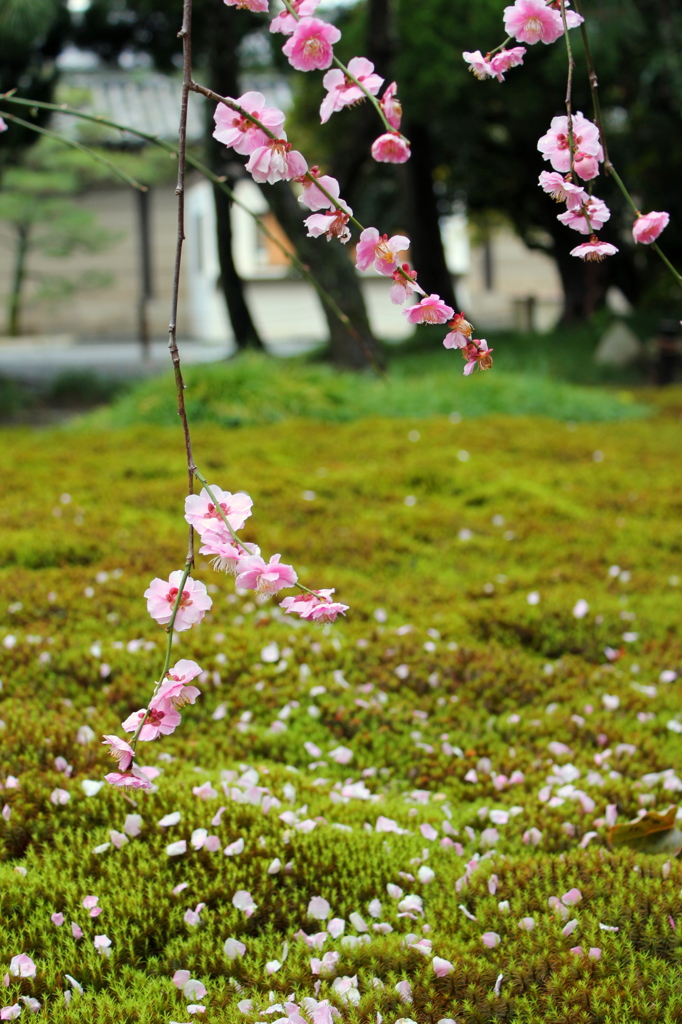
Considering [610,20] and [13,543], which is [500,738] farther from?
[610,20]

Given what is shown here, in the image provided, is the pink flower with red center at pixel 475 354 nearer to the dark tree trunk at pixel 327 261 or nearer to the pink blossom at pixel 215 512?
the pink blossom at pixel 215 512

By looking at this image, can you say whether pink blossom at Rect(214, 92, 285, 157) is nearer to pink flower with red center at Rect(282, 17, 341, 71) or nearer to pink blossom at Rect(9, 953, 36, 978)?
pink flower with red center at Rect(282, 17, 341, 71)

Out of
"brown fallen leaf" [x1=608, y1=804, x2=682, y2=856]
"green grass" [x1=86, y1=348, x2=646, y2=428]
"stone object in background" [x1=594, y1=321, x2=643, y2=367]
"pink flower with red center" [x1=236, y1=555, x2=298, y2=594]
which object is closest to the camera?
"pink flower with red center" [x1=236, y1=555, x2=298, y2=594]

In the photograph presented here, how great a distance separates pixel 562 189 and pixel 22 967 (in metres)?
1.52

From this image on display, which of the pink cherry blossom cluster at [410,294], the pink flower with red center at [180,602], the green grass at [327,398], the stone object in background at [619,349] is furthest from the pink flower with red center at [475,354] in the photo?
the stone object in background at [619,349]

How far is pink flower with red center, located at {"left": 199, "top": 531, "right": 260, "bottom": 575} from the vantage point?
45.4 inches

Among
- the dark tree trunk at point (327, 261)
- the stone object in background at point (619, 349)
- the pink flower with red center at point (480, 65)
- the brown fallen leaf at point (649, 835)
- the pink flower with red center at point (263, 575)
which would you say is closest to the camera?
the pink flower with red center at point (263, 575)

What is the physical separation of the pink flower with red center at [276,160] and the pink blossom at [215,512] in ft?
1.33

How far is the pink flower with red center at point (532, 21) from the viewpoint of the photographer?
1307 mm

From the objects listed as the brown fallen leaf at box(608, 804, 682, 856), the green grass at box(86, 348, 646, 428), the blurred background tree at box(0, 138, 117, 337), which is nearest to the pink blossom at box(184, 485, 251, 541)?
the brown fallen leaf at box(608, 804, 682, 856)

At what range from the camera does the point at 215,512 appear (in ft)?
4.05

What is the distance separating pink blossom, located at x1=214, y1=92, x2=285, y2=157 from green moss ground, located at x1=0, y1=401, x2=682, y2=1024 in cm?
133

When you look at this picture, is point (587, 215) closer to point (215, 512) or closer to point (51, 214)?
point (215, 512)

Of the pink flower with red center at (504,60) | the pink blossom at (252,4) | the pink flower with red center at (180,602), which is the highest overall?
the pink blossom at (252,4)
